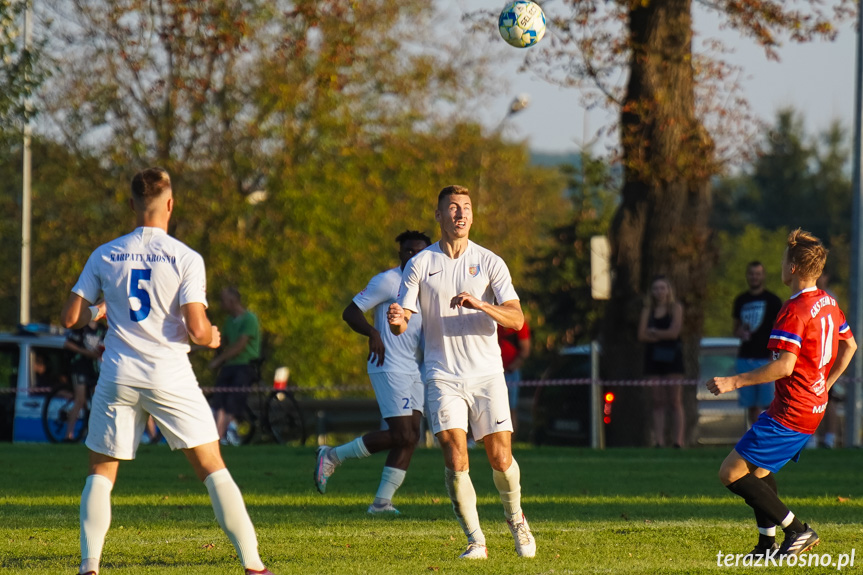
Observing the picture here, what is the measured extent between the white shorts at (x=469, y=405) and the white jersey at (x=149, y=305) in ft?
5.11

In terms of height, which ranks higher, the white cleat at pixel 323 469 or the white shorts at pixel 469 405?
the white shorts at pixel 469 405

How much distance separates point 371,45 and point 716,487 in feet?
74.8

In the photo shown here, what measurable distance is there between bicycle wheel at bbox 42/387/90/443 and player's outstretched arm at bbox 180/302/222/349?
491 inches

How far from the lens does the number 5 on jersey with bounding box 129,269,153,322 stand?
18.6ft

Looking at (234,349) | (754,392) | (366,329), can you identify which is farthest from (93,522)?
(754,392)

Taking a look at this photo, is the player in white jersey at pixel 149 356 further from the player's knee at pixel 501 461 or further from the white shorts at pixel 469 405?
the player's knee at pixel 501 461

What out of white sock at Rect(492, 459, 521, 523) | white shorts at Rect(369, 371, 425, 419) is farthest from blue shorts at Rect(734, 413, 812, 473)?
white shorts at Rect(369, 371, 425, 419)

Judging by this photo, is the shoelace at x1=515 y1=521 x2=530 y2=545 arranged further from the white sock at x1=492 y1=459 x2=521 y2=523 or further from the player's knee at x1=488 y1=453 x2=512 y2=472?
the player's knee at x1=488 y1=453 x2=512 y2=472

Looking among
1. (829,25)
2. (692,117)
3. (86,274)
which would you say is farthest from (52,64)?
(86,274)

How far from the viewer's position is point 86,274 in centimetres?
581

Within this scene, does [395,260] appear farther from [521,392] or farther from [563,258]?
[521,392]

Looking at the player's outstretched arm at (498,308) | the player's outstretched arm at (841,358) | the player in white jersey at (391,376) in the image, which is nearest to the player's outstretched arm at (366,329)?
the player in white jersey at (391,376)

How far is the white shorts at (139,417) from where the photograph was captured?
568 centimetres

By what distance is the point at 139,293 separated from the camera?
569 centimetres
